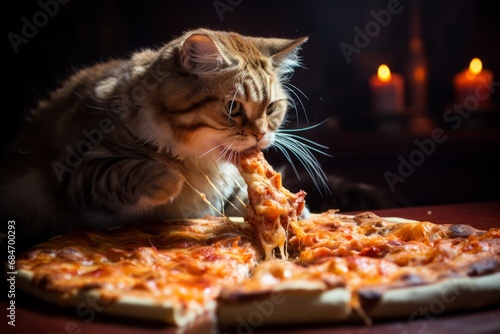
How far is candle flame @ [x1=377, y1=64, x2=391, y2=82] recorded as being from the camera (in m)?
4.05

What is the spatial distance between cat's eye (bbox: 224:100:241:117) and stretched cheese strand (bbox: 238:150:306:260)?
0.67 ft

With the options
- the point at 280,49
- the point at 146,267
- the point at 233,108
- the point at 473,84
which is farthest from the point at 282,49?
the point at 473,84

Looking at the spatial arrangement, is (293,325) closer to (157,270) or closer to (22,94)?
(157,270)

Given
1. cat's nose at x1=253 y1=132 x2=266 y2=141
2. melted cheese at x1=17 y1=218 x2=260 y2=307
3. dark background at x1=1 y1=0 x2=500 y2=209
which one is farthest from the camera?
dark background at x1=1 y1=0 x2=500 y2=209

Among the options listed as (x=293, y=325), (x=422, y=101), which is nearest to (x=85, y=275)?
(x=293, y=325)

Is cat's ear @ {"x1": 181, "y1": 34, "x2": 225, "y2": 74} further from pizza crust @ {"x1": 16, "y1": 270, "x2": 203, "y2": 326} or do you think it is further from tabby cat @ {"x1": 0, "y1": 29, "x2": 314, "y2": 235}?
pizza crust @ {"x1": 16, "y1": 270, "x2": 203, "y2": 326}

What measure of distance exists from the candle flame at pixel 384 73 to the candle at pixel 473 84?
0.56 metres

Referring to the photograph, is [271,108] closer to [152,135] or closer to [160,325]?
[152,135]

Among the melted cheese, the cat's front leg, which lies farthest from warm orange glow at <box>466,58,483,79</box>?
the cat's front leg

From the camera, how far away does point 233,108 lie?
107 inches

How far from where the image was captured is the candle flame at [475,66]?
13.8ft

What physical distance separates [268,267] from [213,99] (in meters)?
1.03

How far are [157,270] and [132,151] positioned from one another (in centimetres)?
103

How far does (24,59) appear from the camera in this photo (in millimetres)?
3750
